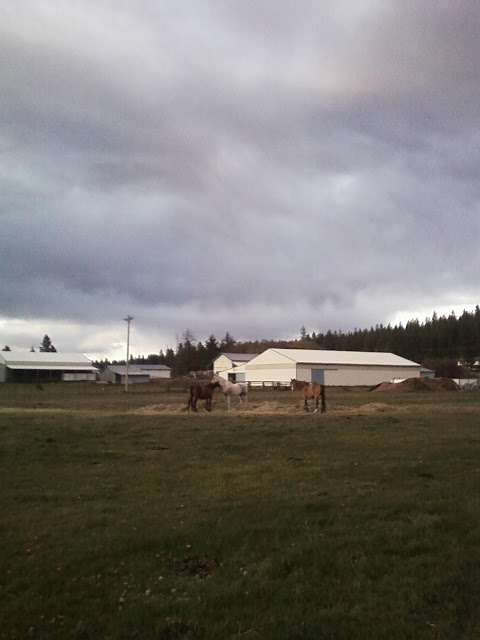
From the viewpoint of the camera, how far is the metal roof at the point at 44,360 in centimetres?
11844

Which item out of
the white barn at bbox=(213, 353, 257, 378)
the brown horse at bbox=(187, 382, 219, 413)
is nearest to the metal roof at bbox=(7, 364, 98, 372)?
the white barn at bbox=(213, 353, 257, 378)

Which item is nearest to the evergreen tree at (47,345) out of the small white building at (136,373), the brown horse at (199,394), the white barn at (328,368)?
the small white building at (136,373)

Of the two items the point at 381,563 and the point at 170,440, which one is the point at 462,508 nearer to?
the point at 381,563

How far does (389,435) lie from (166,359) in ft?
604

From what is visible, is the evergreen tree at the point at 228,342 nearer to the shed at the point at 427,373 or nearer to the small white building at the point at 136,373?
the small white building at the point at 136,373

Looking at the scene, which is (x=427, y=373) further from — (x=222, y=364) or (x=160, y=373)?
(x=160, y=373)

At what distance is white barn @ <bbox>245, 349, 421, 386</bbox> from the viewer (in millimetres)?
87938

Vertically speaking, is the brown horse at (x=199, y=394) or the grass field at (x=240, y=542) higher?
the brown horse at (x=199, y=394)

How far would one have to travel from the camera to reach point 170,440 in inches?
677

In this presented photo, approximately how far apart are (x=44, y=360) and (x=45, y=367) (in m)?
5.96

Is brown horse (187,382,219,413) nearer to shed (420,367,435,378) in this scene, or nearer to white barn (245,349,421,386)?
white barn (245,349,421,386)

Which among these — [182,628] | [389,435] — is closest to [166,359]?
[389,435]

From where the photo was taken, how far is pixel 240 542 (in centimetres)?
770

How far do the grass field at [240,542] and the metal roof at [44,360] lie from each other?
361 ft
